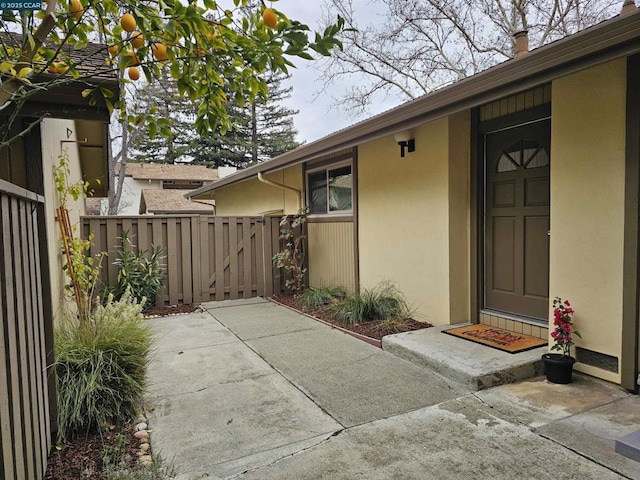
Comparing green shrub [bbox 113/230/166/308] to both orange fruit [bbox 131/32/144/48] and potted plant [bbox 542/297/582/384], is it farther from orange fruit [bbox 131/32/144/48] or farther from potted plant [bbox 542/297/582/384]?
potted plant [bbox 542/297/582/384]

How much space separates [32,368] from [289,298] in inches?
225

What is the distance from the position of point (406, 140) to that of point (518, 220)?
1.74 m

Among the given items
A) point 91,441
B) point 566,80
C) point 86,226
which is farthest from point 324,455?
point 86,226

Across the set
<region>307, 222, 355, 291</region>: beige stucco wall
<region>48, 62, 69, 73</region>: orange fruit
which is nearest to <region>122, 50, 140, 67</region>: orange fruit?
<region>48, 62, 69, 73</region>: orange fruit

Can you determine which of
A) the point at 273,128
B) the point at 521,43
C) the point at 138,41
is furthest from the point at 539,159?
the point at 273,128

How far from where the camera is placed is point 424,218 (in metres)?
5.19

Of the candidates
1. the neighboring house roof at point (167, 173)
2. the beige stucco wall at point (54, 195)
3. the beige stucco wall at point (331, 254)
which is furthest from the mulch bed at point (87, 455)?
the neighboring house roof at point (167, 173)

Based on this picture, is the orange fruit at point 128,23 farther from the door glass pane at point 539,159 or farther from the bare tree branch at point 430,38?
the bare tree branch at point 430,38

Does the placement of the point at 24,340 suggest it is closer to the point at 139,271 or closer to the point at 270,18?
the point at 270,18

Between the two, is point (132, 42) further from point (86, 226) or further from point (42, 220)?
point (86, 226)

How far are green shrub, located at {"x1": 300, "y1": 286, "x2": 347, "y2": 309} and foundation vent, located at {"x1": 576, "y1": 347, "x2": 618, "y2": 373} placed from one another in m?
3.54

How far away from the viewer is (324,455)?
8.15 ft

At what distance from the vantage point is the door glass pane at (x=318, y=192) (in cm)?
758

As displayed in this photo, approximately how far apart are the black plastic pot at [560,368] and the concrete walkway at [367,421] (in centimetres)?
8
